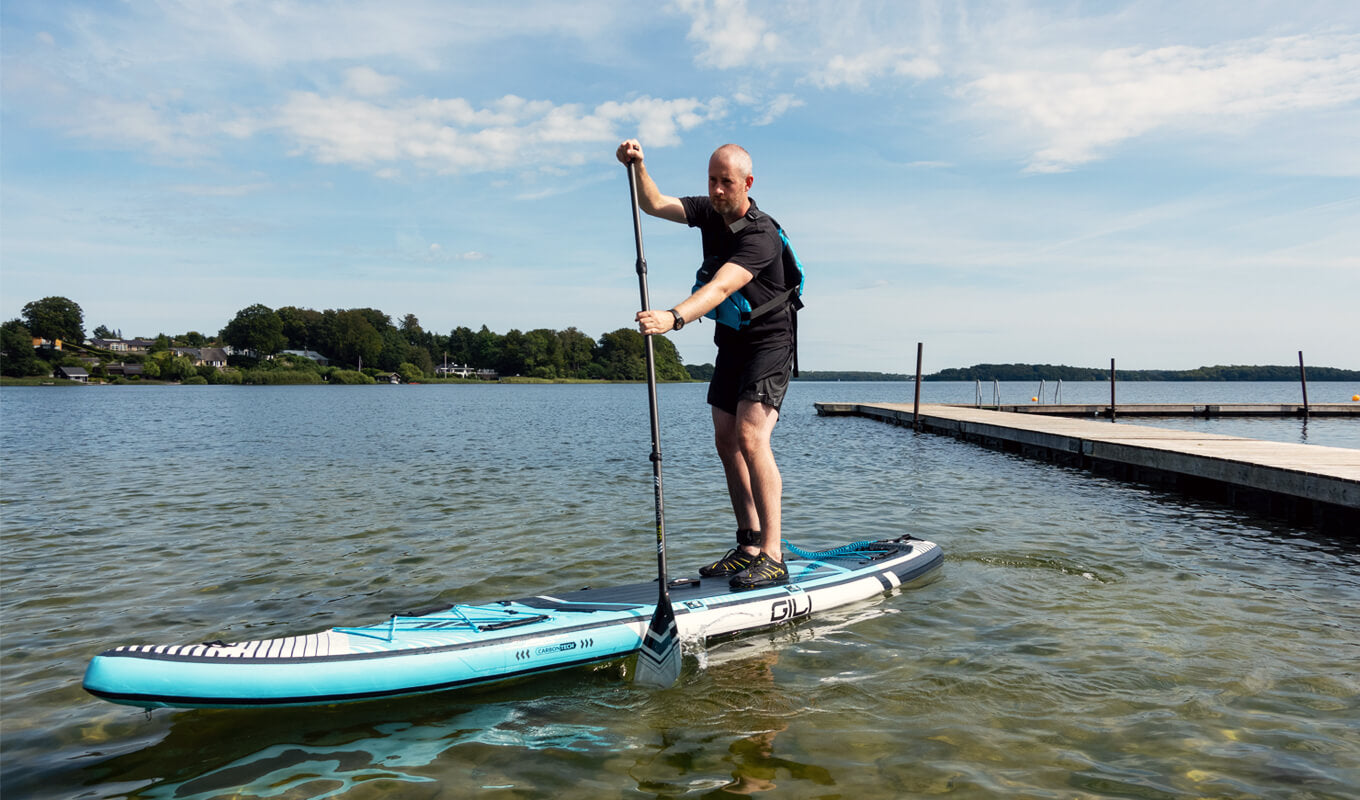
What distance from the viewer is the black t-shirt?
16.3ft

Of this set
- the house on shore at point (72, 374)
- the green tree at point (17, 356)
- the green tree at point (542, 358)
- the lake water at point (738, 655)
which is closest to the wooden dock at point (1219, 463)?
the lake water at point (738, 655)

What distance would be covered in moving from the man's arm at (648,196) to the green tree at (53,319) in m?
167

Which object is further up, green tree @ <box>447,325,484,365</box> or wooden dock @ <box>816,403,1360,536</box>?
green tree @ <box>447,325,484,365</box>

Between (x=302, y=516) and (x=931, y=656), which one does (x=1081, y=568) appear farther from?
(x=302, y=516)

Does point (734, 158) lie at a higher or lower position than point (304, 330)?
lower

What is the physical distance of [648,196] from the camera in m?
5.36

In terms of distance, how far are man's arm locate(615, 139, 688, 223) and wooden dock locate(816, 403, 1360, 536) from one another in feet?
30.0

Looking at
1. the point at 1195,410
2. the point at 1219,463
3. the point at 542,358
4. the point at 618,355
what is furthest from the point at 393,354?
the point at 1219,463

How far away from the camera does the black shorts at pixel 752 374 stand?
5.28 m

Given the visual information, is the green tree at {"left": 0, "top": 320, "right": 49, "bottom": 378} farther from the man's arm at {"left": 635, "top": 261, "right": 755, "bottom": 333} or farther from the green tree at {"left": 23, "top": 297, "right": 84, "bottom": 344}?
the man's arm at {"left": 635, "top": 261, "right": 755, "bottom": 333}

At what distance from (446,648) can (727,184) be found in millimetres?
3383

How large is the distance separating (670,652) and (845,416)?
35.9 m

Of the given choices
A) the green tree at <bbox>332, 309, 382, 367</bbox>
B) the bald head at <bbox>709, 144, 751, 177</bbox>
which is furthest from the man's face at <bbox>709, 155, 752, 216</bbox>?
the green tree at <bbox>332, 309, 382, 367</bbox>

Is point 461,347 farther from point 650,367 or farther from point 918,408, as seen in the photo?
point 650,367
